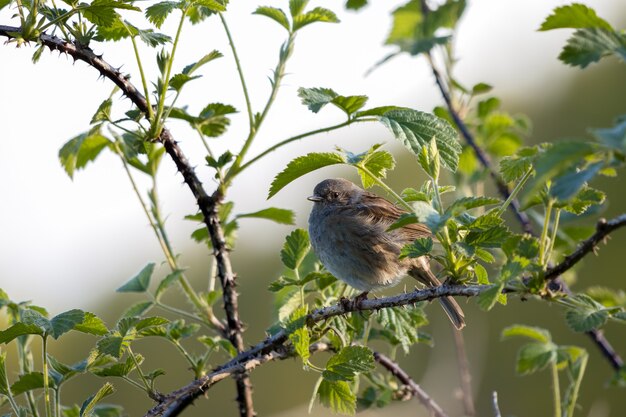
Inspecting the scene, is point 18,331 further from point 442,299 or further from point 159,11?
point 442,299

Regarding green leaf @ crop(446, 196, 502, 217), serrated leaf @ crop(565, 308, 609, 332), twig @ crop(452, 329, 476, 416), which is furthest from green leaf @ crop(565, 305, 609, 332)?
twig @ crop(452, 329, 476, 416)

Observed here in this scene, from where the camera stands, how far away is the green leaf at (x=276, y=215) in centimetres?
361

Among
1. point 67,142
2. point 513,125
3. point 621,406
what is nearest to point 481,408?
point 621,406

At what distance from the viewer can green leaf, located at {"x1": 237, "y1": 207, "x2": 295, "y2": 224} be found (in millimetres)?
3608

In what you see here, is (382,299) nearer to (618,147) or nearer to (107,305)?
(618,147)

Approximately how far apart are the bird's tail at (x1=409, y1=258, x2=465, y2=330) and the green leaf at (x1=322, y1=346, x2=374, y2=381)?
1.47 metres

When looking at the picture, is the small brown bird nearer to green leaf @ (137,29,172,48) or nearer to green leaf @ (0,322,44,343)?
green leaf @ (137,29,172,48)

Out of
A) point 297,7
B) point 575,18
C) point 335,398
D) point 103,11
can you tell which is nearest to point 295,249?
point 335,398

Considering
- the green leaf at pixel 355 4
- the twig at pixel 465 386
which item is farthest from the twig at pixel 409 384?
the green leaf at pixel 355 4

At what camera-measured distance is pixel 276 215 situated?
144 inches

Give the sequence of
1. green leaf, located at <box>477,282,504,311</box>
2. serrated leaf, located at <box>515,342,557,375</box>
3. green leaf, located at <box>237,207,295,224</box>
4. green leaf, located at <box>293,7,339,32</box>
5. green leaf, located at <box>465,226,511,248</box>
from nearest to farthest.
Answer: green leaf, located at <box>477,282,504,311</box>
green leaf, located at <box>465,226,511,248</box>
serrated leaf, located at <box>515,342,557,375</box>
green leaf, located at <box>293,7,339,32</box>
green leaf, located at <box>237,207,295,224</box>

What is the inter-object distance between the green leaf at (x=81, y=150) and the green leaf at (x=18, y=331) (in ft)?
3.16

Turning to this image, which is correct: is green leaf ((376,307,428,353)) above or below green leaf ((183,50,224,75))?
below

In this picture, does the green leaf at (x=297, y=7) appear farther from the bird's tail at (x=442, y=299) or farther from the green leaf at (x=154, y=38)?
the bird's tail at (x=442, y=299)
